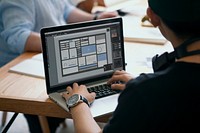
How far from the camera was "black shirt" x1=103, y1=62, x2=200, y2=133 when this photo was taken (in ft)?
2.46

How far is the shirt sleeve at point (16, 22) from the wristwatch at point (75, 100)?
648mm

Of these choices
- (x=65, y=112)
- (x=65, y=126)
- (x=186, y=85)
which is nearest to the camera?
(x=186, y=85)

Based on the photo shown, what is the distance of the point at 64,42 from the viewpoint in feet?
4.00

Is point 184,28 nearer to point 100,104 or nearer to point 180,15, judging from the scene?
point 180,15

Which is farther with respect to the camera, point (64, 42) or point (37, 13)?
point (37, 13)

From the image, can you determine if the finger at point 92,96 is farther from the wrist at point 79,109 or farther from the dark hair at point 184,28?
the dark hair at point 184,28


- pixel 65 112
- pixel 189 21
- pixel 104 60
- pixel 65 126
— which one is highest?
pixel 189 21

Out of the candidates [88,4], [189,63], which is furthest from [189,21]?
[88,4]

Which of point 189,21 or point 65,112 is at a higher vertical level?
point 189,21

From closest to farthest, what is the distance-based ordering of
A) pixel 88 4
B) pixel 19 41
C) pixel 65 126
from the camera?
pixel 19 41
pixel 65 126
pixel 88 4

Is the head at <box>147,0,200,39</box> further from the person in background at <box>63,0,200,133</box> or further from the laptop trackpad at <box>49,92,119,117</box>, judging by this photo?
the laptop trackpad at <box>49,92,119,117</box>

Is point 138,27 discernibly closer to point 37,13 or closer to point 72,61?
point 37,13

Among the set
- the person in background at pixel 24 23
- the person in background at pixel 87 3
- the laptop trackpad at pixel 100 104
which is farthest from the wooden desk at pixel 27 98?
the person in background at pixel 87 3

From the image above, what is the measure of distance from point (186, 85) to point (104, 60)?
585 mm
